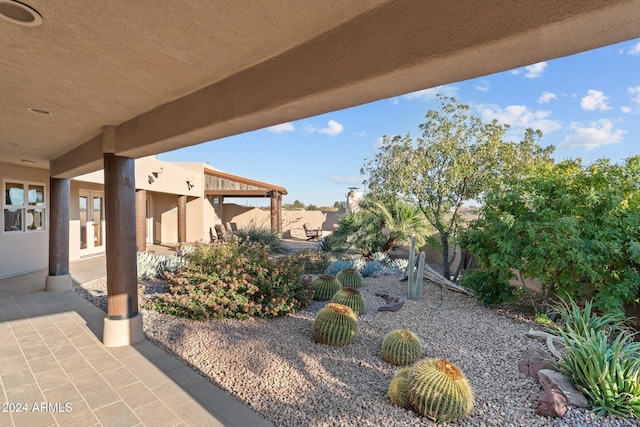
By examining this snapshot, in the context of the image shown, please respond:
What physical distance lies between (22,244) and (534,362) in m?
11.1

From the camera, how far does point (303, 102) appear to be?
2094 millimetres

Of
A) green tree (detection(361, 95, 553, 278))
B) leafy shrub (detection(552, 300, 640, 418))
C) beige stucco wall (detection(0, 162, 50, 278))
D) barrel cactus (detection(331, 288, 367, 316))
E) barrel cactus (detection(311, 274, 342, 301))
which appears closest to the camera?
leafy shrub (detection(552, 300, 640, 418))

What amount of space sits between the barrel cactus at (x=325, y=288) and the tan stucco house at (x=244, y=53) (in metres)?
3.75

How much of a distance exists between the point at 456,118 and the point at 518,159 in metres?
1.75

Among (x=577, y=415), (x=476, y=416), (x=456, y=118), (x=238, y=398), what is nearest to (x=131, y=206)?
(x=238, y=398)

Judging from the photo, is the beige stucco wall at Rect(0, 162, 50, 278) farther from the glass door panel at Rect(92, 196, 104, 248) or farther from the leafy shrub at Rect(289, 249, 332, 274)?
the leafy shrub at Rect(289, 249, 332, 274)

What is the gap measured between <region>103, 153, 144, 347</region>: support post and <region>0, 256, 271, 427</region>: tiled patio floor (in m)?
0.21

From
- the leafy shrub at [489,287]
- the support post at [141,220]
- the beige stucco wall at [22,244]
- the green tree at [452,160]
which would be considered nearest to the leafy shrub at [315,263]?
the green tree at [452,160]

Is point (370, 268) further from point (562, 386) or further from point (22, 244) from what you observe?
point (22, 244)

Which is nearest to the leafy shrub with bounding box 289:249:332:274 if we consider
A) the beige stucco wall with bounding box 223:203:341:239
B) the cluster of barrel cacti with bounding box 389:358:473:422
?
the cluster of barrel cacti with bounding box 389:358:473:422

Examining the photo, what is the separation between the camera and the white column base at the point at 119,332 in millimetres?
4148

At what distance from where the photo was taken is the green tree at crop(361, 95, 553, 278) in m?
7.84

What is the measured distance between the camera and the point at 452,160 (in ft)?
26.9

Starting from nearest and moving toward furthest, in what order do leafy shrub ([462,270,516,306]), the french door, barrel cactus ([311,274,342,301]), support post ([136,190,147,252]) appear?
leafy shrub ([462,270,516,306]) → barrel cactus ([311,274,342,301]) → support post ([136,190,147,252]) → the french door
